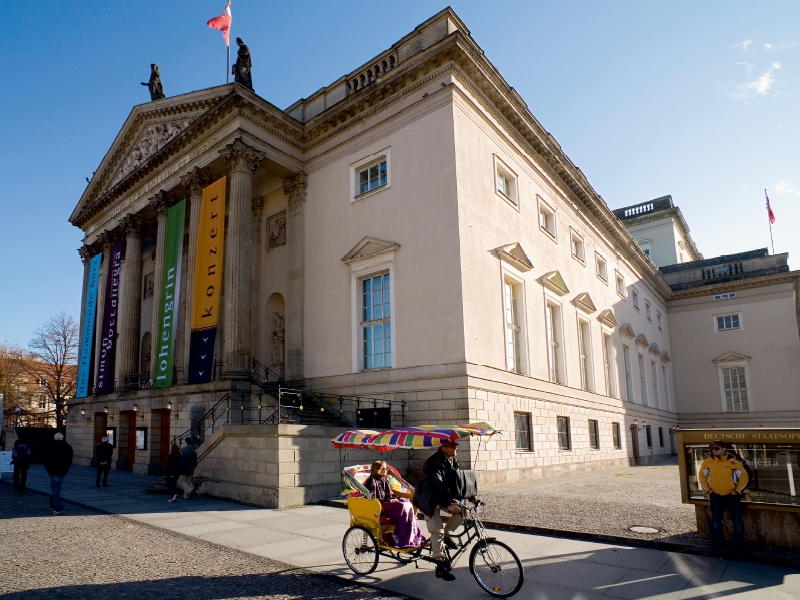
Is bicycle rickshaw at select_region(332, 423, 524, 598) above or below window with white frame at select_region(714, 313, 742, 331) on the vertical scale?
below

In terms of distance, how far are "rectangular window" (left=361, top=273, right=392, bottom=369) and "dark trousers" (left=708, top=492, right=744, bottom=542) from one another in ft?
39.7

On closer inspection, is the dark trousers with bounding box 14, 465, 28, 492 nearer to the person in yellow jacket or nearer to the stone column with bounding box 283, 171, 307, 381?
the stone column with bounding box 283, 171, 307, 381

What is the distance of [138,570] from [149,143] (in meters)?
25.5

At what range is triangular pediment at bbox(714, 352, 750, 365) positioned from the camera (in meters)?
41.3

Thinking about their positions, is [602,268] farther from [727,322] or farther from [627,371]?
[727,322]

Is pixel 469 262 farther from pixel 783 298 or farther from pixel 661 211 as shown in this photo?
pixel 661 211

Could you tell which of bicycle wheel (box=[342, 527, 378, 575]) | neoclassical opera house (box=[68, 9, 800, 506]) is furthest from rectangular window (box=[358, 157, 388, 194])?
bicycle wheel (box=[342, 527, 378, 575])

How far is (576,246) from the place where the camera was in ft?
100.0

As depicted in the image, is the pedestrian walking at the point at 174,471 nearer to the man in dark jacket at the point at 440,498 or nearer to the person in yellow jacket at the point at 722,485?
the man in dark jacket at the point at 440,498

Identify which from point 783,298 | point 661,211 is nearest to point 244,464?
point 783,298

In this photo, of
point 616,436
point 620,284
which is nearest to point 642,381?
point 620,284

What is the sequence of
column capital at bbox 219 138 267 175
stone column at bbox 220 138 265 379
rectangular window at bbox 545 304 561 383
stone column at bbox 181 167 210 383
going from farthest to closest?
stone column at bbox 181 167 210 383 < rectangular window at bbox 545 304 561 383 < column capital at bbox 219 138 267 175 < stone column at bbox 220 138 265 379

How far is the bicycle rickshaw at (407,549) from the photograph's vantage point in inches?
273

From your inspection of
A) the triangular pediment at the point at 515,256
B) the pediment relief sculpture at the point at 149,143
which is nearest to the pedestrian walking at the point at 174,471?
the triangular pediment at the point at 515,256
